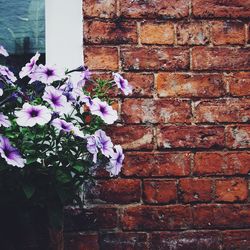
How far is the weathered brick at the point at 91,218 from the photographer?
1688mm

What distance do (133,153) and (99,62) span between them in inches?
14.9

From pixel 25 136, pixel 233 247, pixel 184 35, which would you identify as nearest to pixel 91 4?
pixel 184 35

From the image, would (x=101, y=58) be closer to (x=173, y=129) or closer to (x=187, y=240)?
(x=173, y=129)

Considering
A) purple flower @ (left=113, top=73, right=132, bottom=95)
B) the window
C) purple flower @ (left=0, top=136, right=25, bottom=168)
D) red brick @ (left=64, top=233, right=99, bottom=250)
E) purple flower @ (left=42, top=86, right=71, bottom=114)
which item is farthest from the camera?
the window

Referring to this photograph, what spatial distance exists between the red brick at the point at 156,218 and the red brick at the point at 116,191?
4cm

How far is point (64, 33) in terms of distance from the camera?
1.80 m

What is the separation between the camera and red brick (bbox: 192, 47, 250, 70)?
5.76ft

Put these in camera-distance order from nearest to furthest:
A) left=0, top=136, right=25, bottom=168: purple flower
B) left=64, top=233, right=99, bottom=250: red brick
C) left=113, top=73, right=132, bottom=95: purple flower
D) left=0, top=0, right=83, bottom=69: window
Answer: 1. left=0, top=136, right=25, bottom=168: purple flower
2. left=113, top=73, right=132, bottom=95: purple flower
3. left=64, top=233, right=99, bottom=250: red brick
4. left=0, top=0, right=83, bottom=69: window

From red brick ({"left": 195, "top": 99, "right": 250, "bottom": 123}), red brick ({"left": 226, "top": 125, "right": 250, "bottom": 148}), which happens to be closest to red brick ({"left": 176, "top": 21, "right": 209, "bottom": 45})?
red brick ({"left": 195, "top": 99, "right": 250, "bottom": 123})

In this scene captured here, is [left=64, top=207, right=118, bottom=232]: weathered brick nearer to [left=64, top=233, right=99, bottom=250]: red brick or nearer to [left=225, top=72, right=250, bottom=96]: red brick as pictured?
[left=64, top=233, right=99, bottom=250]: red brick

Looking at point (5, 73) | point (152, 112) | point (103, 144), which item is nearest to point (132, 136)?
point (152, 112)

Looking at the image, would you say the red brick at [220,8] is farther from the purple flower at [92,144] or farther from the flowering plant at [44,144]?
the purple flower at [92,144]

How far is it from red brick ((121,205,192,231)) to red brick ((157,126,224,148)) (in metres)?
0.24

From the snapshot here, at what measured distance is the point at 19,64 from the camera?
187 cm
